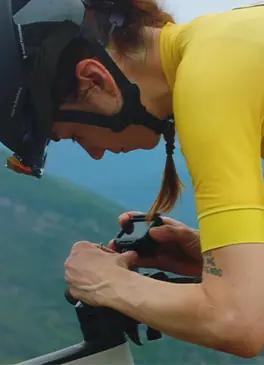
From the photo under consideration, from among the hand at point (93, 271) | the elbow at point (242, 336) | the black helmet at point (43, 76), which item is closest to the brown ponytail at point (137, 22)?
the black helmet at point (43, 76)

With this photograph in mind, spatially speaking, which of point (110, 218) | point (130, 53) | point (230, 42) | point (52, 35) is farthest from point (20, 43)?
point (110, 218)

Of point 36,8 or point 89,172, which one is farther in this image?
point 89,172

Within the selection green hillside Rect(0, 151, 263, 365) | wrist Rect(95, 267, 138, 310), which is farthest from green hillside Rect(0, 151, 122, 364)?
wrist Rect(95, 267, 138, 310)

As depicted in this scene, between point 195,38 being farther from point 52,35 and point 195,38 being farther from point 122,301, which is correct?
point 122,301

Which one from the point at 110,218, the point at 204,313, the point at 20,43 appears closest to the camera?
the point at 204,313

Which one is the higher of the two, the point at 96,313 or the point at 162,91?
the point at 162,91

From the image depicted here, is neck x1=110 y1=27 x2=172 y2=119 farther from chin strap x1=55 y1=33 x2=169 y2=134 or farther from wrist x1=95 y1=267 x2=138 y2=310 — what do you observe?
wrist x1=95 y1=267 x2=138 y2=310
